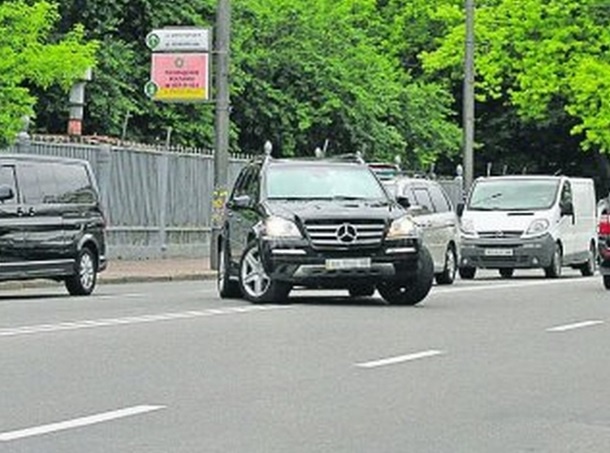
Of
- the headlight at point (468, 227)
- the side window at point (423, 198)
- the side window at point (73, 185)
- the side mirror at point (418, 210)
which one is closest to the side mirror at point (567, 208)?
the headlight at point (468, 227)

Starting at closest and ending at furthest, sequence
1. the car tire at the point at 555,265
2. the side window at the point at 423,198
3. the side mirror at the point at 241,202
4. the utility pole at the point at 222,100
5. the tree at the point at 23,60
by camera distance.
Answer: the side mirror at the point at 241,202
the side window at the point at 423,198
the tree at the point at 23,60
the car tire at the point at 555,265
the utility pole at the point at 222,100

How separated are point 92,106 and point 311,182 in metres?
24.9

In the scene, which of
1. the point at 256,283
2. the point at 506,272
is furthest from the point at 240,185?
the point at 506,272

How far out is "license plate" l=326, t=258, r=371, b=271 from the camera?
21.2 meters

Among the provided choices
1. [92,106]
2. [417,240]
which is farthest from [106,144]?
[417,240]

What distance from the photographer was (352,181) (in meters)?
23.0

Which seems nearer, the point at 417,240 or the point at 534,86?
the point at 417,240

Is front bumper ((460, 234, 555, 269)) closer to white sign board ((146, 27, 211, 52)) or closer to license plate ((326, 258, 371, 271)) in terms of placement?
white sign board ((146, 27, 211, 52))

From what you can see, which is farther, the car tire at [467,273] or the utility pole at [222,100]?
the utility pole at [222,100]

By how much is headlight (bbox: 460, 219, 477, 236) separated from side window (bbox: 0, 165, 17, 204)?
1087 centimetres

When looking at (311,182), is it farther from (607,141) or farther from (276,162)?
(607,141)

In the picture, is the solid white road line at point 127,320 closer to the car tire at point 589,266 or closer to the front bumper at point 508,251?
the front bumper at point 508,251

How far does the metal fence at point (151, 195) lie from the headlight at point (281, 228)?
521 inches

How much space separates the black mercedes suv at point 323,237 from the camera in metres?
21.3
